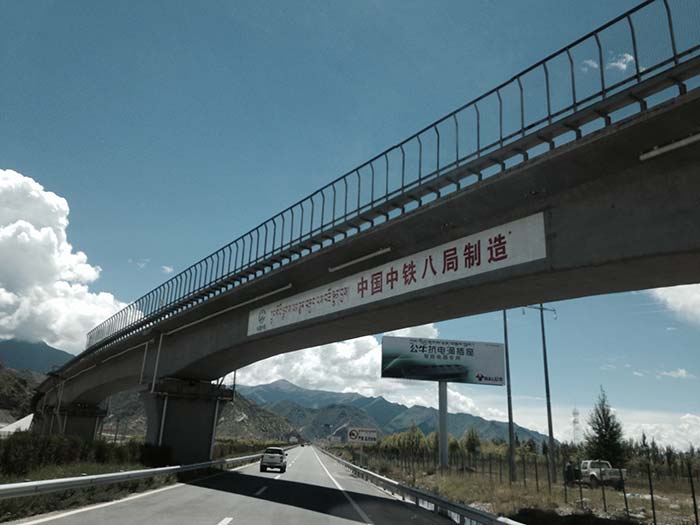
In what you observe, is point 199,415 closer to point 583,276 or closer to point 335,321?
point 335,321

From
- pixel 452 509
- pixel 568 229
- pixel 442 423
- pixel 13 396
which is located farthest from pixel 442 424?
pixel 13 396

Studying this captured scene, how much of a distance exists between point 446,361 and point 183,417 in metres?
25.7

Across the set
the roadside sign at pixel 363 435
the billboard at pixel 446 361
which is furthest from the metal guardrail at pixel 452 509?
the billboard at pixel 446 361

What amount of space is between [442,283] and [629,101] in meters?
5.53

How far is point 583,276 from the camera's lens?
10172 mm

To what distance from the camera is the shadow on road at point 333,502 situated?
41.9ft

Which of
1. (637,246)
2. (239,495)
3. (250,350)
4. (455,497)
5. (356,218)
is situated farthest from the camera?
(250,350)

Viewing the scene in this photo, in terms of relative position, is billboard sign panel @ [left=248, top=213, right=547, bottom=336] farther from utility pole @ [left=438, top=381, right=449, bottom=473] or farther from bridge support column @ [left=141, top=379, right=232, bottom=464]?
utility pole @ [left=438, top=381, right=449, bottom=473]

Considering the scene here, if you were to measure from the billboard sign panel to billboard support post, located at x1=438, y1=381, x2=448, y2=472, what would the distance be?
83.1ft

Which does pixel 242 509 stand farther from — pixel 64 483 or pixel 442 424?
pixel 442 424

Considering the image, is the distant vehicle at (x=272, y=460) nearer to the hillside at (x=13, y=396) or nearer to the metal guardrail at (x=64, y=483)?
the metal guardrail at (x=64, y=483)

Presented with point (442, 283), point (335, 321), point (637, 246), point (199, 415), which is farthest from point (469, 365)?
point (637, 246)

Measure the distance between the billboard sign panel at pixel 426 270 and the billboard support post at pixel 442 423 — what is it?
25322 millimetres

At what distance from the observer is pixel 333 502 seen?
51.0 ft
